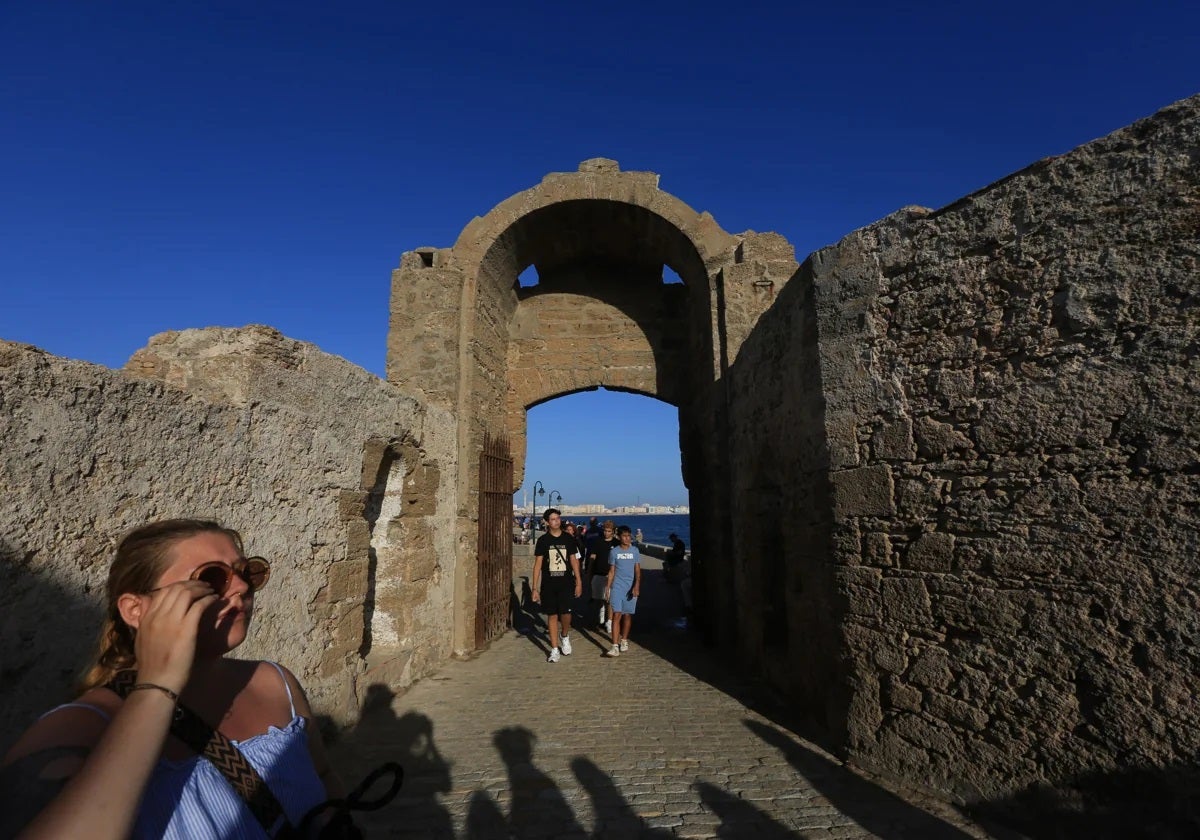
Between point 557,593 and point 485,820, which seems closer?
point 485,820

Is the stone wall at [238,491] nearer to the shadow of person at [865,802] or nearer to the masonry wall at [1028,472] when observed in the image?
the shadow of person at [865,802]

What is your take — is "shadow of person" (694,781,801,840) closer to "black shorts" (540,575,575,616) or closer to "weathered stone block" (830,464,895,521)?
"weathered stone block" (830,464,895,521)

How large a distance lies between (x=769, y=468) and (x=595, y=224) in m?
4.46

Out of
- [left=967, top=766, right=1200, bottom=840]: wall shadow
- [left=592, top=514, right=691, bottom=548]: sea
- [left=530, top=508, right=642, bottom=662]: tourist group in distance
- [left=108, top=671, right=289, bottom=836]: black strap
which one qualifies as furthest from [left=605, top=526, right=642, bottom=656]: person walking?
[left=592, top=514, right=691, bottom=548]: sea

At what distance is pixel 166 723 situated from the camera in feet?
3.27

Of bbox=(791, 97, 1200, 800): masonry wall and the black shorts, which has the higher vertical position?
bbox=(791, 97, 1200, 800): masonry wall

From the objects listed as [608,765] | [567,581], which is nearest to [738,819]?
[608,765]

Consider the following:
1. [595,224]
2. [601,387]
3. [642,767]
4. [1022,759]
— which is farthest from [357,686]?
[595,224]

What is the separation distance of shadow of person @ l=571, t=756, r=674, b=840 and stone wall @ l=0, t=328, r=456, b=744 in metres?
1.67

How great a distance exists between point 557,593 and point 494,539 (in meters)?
1.24

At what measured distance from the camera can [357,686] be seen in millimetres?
4305

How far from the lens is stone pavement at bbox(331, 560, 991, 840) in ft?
10.0

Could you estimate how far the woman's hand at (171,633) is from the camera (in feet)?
3.39

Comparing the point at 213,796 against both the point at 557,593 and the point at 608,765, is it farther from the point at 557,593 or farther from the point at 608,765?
the point at 557,593
